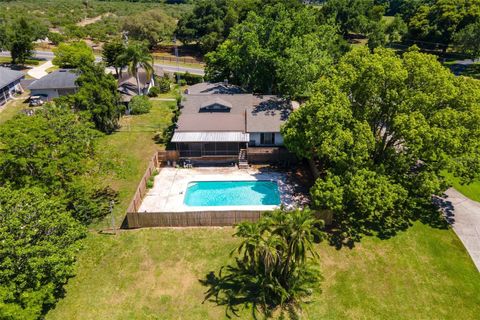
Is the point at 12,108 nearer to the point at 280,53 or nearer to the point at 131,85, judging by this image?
the point at 131,85

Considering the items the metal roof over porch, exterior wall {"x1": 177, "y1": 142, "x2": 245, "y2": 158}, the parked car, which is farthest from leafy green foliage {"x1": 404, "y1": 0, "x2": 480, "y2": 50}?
the parked car

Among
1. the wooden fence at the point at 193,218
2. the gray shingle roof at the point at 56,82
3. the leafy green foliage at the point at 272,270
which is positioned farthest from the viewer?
the gray shingle roof at the point at 56,82

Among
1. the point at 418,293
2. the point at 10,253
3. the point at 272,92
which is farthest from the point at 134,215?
the point at 272,92

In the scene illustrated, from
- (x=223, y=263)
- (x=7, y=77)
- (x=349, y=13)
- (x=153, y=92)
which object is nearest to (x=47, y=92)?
(x=7, y=77)

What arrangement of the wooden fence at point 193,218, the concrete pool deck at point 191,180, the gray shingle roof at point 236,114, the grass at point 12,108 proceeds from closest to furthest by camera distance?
the wooden fence at point 193,218
the concrete pool deck at point 191,180
the gray shingle roof at point 236,114
the grass at point 12,108

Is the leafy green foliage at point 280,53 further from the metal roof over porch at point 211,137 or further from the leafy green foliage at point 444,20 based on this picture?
the leafy green foliage at point 444,20

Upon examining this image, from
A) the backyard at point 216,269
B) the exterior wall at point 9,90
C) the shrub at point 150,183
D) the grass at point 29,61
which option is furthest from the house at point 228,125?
the grass at point 29,61
